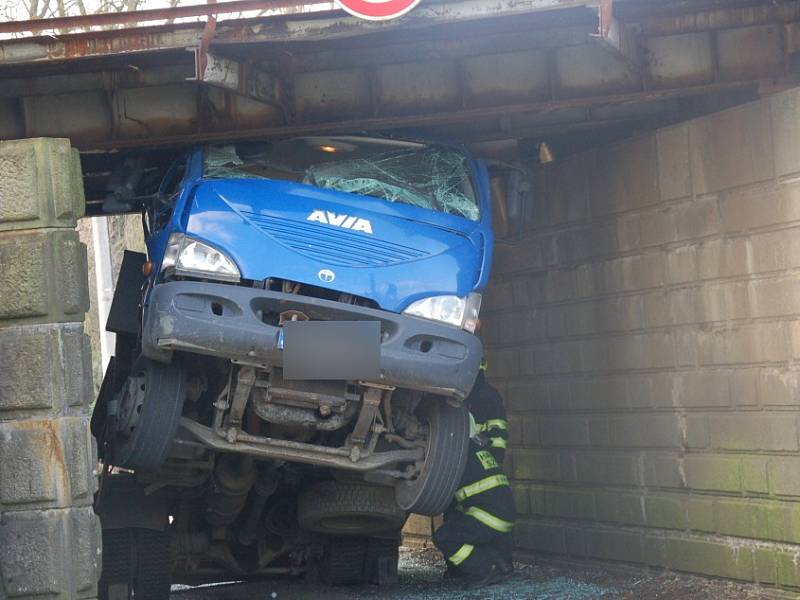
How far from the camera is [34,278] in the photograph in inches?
257

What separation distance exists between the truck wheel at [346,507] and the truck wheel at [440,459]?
515 millimetres

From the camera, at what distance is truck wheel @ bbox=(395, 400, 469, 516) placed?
737cm

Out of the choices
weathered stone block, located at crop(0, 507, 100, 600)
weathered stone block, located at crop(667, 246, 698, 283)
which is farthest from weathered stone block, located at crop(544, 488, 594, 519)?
weathered stone block, located at crop(0, 507, 100, 600)

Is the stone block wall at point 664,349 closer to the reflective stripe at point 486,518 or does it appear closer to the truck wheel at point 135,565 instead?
the reflective stripe at point 486,518

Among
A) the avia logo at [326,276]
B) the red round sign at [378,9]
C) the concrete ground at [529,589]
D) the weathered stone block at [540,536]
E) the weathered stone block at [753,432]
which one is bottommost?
the concrete ground at [529,589]

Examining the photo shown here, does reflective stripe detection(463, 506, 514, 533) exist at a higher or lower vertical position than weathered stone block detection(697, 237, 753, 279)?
lower

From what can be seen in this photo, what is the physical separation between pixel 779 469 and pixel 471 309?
203 centimetres

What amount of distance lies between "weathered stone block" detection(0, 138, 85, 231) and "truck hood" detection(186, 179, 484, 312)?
0.77m

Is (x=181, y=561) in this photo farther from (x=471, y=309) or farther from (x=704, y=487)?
(x=704, y=487)

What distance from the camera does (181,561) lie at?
28.4 ft

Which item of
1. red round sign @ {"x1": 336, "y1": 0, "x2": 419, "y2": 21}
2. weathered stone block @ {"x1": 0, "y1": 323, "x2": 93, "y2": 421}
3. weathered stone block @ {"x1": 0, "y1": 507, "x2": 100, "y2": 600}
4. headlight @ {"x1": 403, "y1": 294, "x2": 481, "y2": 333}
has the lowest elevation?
weathered stone block @ {"x1": 0, "y1": 507, "x2": 100, "y2": 600}

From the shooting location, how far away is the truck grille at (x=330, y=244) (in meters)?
7.04

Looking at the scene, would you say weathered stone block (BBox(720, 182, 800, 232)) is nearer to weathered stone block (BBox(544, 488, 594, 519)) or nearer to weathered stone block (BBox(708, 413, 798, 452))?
weathered stone block (BBox(708, 413, 798, 452))

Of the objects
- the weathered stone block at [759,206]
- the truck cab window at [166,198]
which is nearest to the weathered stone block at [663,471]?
the weathered stone block at [759,206]
